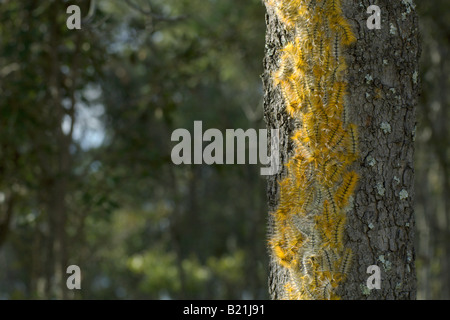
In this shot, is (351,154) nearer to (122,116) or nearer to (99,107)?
(122,116)

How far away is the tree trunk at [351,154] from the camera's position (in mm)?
1751

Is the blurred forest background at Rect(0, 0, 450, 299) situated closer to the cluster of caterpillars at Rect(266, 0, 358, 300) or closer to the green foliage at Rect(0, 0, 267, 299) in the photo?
the green foliage at Rect(0, 0, 267, 299)

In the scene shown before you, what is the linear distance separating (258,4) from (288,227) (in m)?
5.44

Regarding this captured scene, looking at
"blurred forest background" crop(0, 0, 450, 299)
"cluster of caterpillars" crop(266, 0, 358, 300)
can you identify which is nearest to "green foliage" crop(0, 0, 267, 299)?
"blurred forest background" crop(0, 0, 450, 299)

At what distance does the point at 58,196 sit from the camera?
480 centimetres

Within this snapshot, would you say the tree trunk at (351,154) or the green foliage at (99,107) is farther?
the green foliage at (99,107)

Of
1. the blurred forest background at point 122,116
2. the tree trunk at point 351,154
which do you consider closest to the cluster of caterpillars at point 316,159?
the tree trunk at point 351,154

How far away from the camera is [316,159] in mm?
1777

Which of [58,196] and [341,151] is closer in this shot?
[341,151]

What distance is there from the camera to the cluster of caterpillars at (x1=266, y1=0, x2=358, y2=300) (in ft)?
5.74

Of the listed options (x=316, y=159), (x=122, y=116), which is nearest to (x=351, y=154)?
(x=316, y=159)

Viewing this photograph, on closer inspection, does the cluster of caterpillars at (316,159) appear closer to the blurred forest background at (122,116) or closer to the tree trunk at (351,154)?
the tree trunk at (351,154)
